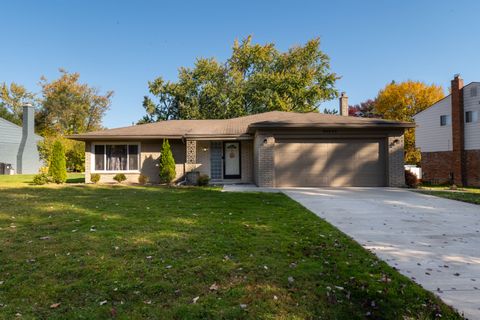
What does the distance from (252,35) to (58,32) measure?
18.5 meters

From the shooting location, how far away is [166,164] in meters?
14.0

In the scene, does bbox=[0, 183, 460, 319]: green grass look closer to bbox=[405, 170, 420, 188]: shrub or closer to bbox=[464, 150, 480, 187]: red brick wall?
bbox=[405, 170, 420, 188]: shrub

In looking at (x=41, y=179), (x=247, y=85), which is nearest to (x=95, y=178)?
(x=41, y=179)

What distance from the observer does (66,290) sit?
2916mm

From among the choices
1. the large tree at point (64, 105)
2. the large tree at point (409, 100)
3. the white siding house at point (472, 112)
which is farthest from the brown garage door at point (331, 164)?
the large tree at point (64, 105)

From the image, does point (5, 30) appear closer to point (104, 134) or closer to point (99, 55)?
point (99, 55)

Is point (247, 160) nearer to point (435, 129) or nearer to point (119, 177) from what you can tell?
point (119, 177)

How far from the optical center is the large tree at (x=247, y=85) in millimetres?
28750

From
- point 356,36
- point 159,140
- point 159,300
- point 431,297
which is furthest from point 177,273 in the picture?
point 356,36

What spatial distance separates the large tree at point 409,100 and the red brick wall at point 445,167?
11090 millimetres

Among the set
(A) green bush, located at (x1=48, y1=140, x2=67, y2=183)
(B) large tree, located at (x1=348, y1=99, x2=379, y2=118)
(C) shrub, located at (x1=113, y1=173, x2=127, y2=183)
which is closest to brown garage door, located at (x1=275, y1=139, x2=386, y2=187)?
(C) shrub, located at (x1=113, y1=173, x2=127, y2=183)

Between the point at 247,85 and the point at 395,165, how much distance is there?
19.6 meters

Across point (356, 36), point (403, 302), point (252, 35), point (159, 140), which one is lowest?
point (403, 302)

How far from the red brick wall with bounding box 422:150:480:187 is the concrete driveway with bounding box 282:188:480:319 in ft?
32.9
